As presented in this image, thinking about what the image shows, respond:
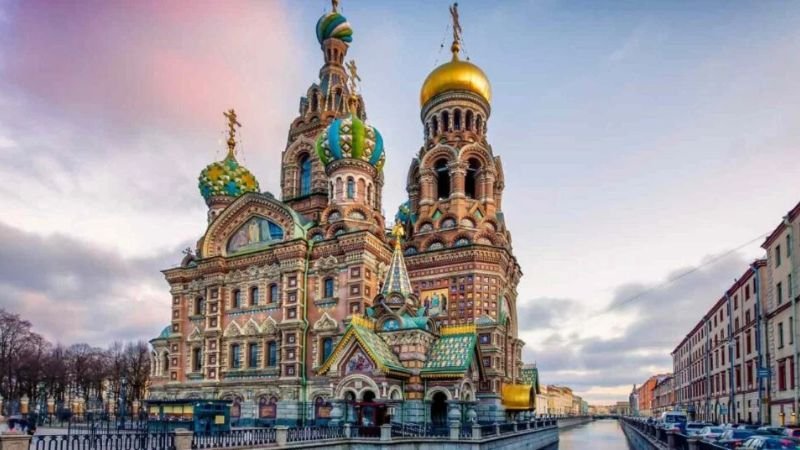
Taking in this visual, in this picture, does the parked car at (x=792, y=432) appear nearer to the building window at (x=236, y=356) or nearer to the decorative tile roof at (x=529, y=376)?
the decorative tile roof at (x=529, y=376)

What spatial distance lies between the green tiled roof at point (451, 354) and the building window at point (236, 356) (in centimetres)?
1252

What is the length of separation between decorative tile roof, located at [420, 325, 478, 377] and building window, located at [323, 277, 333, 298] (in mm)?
7063

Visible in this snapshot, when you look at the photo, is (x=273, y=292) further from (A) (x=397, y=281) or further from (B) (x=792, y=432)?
(B) (x=792, y=432)

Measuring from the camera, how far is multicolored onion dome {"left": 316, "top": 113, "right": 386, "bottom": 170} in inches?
1353

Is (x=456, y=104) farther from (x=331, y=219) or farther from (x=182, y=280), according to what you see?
(x=182, y=280)

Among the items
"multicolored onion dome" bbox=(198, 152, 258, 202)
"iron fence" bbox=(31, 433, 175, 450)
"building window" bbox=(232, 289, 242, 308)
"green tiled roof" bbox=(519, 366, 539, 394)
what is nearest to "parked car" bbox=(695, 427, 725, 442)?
"green tiled roof" bbox=(519, 366, 539, 394)

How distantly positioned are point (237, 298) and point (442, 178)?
1508 centimetres

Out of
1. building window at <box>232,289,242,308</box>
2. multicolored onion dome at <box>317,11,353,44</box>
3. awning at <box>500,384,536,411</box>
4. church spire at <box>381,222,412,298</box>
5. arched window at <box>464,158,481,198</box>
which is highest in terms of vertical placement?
multicolored onion dome at <box>317,11,353,44</box>

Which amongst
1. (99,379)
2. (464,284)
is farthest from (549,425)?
(99,379)

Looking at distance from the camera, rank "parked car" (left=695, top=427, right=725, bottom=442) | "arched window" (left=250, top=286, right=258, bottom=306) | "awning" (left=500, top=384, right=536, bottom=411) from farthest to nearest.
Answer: "arched window" (left=250, top=286, right=258, bottom=306) < "awning" (left=500, top=384, right=536, bottom=411) < "parked car" (left=695, top=427, right=725, bottom=442)

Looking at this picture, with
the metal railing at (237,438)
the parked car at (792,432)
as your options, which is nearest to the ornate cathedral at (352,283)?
the metal railing at (237,438)

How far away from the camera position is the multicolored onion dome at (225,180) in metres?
40.2

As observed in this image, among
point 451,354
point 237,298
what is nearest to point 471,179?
point 451,354

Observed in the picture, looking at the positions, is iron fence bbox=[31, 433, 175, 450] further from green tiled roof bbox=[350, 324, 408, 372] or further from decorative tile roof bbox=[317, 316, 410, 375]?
green tiled roof bbox=[350, 324, 408, 372]
